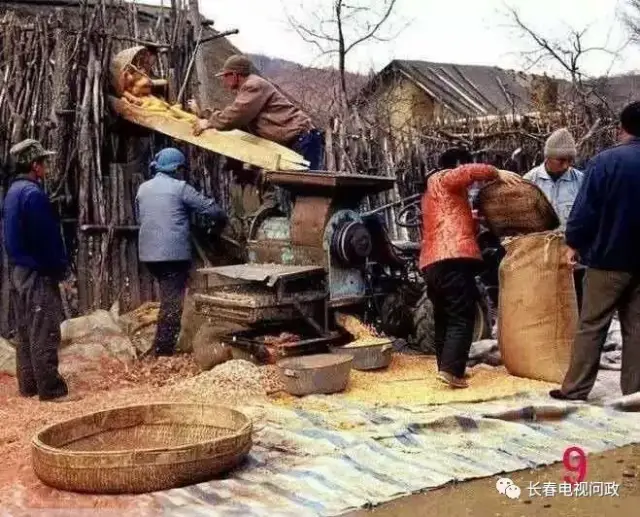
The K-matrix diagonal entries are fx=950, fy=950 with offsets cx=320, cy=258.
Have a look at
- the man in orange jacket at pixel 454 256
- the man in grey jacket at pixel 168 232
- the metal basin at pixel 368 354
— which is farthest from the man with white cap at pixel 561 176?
the man in grey jacket at pixel 168 232

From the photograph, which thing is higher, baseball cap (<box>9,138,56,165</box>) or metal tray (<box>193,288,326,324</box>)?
Result: baseball cap (<box>9,138,56,165</box>)

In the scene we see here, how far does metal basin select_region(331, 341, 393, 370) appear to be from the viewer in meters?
6.77

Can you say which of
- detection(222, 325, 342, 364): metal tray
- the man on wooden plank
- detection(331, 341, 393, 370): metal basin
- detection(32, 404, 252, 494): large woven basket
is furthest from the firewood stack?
detection(32, 404, 252, 494): large woven basket

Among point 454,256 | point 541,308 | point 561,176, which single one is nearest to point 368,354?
point 454,256

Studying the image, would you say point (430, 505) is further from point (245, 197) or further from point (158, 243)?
point (245, 197)

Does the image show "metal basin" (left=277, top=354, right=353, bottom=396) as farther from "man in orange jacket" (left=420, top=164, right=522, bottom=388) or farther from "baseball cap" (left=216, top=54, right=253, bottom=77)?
"baseball cap" (left=216, top=54, right=253, bottom=77)

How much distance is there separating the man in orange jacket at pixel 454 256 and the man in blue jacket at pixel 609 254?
712 millimetres

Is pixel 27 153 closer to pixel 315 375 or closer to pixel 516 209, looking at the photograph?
pixel 315 375

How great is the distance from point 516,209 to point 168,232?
108 inches

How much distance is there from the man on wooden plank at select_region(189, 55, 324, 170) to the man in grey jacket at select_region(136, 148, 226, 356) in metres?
0.51

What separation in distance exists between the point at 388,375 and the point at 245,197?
2.67 meters

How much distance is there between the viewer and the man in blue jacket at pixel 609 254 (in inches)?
225

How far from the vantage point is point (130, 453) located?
4.21m

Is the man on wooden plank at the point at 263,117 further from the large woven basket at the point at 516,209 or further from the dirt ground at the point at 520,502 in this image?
the dirt ground at the point at 520,502
